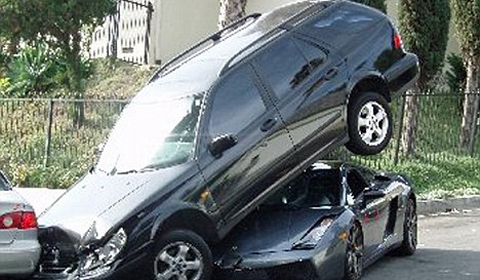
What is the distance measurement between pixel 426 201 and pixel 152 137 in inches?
259

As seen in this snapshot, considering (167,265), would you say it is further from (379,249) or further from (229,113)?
(379,249)

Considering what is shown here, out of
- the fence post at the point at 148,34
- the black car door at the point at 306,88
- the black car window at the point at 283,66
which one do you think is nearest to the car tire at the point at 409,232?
the black car door at the point at 306,88

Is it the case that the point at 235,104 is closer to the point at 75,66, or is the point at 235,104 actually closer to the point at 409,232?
the point at 409,232

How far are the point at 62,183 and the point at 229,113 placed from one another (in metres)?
6.25

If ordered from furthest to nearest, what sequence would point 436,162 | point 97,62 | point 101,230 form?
1. point 97,62
2. point 436,162
3. point 101,230

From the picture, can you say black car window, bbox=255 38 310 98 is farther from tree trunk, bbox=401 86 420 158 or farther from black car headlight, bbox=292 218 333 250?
tree trunk, bbox=401 86 420 158

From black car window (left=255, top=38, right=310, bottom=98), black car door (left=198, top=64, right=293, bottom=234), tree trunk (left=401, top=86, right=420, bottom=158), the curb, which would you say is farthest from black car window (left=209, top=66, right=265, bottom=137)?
tree trunk (left=401, top=86, right=420, bottom=158)

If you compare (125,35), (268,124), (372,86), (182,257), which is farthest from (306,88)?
(125,35)

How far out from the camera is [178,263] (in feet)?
25.5

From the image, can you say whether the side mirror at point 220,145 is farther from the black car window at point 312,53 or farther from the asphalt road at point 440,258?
the asphalt road at point 440,258

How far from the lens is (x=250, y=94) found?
8.70 meters

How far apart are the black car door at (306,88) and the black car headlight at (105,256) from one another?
83.2 inches

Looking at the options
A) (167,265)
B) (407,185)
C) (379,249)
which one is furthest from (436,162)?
(167,265)

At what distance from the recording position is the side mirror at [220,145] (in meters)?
8.26
